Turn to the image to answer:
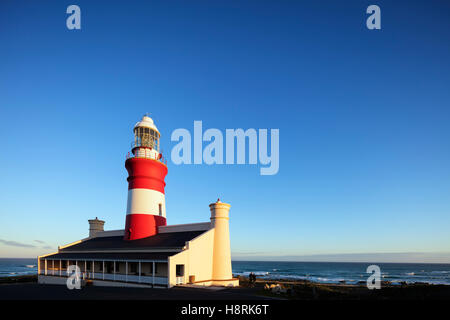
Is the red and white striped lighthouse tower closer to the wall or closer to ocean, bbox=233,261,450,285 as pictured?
the wall

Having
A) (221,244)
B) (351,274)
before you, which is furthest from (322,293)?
(351,274)

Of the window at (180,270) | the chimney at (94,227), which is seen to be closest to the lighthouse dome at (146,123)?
the chimney at (94,227)

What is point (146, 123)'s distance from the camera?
2969 centimetres

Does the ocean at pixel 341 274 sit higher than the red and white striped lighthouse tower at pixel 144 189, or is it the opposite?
the red and white striped lighthouse tower at pixel 144 189

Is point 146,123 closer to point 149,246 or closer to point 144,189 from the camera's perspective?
point 144,189

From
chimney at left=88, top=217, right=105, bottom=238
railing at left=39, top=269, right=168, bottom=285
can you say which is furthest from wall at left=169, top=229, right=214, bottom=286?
chimney at left=88, top=217, right=105, bottom=238

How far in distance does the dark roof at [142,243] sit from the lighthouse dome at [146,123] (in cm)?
1202

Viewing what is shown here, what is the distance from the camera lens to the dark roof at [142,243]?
899 inches

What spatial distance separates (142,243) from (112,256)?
2.90 meters

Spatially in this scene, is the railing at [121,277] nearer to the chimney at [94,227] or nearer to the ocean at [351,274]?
the chimney at [94,227]
